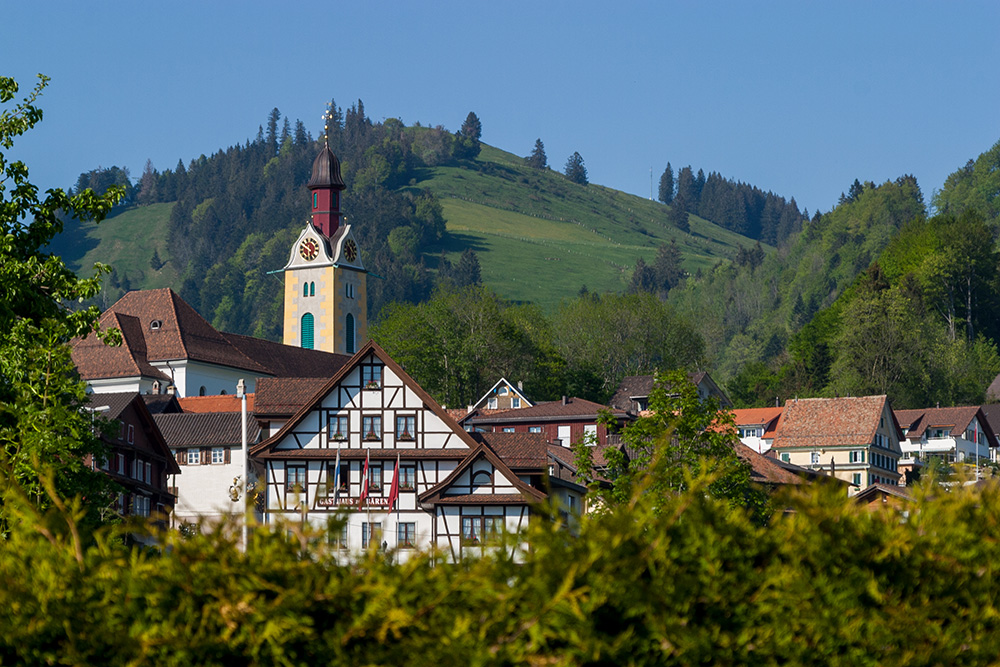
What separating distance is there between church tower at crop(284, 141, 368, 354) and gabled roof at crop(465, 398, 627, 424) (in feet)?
126

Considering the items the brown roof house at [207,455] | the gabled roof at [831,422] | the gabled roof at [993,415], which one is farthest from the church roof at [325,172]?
the brown roof house at [207,455]

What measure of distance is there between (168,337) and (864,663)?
329 ft

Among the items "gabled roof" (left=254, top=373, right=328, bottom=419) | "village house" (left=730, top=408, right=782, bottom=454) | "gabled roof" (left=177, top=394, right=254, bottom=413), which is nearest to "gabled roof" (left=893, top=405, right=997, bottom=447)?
"village house" (left=730, top=408, right=782, bottom=454)

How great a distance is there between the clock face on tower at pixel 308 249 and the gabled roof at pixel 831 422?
49.4 meters

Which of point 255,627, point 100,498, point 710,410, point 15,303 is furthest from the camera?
point 710,410

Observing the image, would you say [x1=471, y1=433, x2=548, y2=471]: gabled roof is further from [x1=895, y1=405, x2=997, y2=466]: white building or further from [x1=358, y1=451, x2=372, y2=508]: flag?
[x1=895, y1=405, x2=997, y2=466]: white building

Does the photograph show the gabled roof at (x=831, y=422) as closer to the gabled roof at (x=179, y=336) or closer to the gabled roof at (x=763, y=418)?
the gabled roof at (x=763, y=418)

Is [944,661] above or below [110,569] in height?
below

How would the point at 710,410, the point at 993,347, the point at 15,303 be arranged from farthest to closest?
1. the point at 993,347
2. the point at 710,410
3. the point at 15,303

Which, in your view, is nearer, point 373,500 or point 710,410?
point 710,410

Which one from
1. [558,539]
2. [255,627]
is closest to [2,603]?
[255,627]

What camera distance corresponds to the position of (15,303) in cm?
2245

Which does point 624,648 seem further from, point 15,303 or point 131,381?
point 131,381

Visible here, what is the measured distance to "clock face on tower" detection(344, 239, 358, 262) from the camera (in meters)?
140
